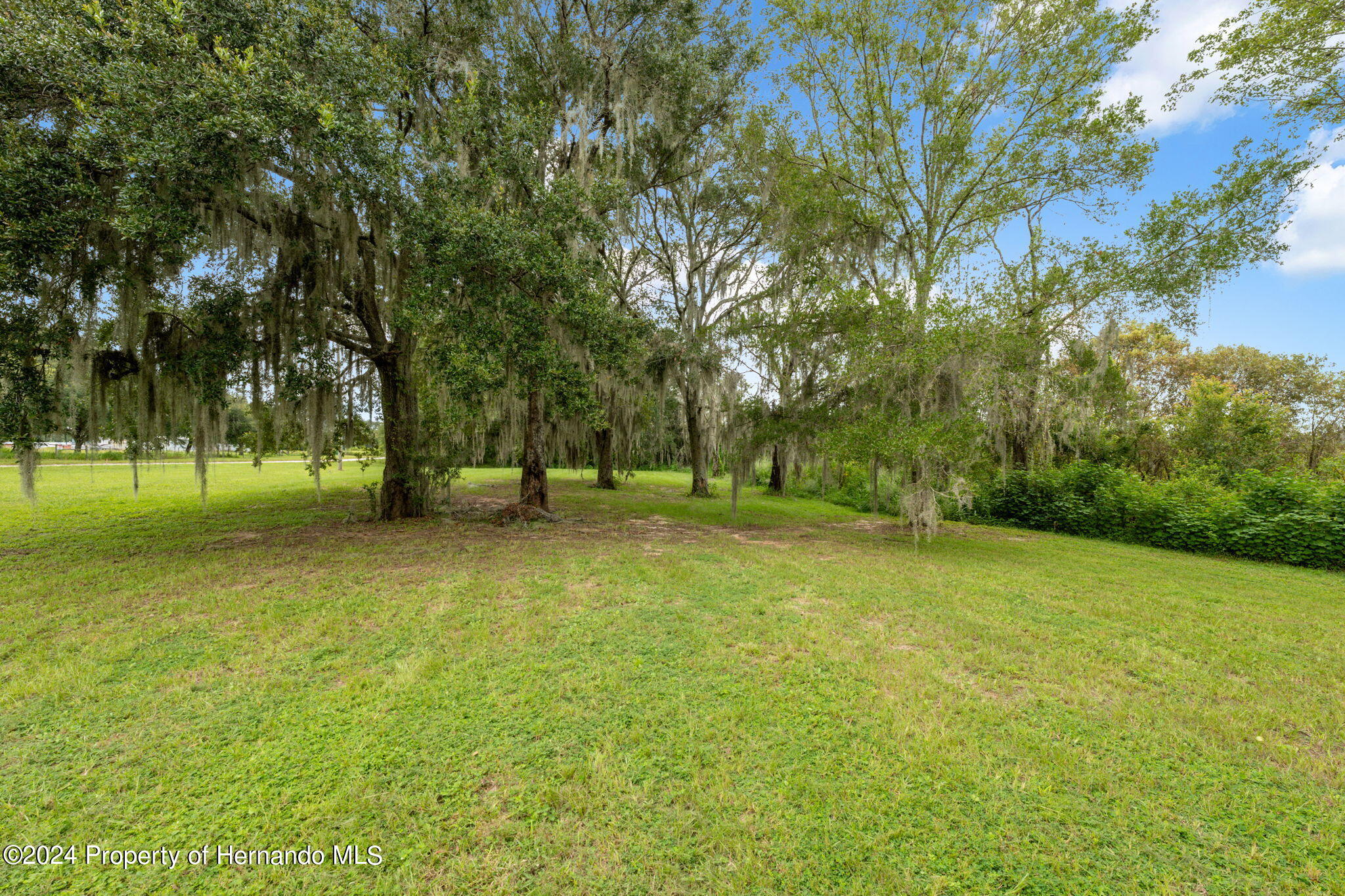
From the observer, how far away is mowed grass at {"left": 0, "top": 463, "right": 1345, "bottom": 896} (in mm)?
1817

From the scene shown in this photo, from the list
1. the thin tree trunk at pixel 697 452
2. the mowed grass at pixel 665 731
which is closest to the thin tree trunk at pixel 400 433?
the mowed grass at pixel 665 731

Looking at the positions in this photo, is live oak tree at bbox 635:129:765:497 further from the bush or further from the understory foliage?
the bush

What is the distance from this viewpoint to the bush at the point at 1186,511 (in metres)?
7.36

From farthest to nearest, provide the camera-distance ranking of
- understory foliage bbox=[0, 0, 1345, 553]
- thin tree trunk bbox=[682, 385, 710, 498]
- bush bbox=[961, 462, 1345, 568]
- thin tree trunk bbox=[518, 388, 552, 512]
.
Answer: thin tree trunk bbox=[682, 385, 710, 498] < thin tree trunk bbox=[518, 388, 552, 512] < bush bbox=[961, 462, 1345, 568] < understory foliage bbox=[0, 0, 1345, 553]

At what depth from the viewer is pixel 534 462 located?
9602 mm

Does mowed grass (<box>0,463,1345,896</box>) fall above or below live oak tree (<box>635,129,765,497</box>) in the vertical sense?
below

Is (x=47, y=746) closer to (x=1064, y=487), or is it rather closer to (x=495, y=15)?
(x=495, y=15)

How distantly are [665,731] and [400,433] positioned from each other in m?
8.12

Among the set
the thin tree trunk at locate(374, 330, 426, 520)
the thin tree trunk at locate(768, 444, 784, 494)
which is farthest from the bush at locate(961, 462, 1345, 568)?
the thin tree trunk at locate(374, 330, 426, 520)

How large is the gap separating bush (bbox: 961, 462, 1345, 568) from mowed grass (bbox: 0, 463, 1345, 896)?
2.76 metres

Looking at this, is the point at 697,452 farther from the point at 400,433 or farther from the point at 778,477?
the point at 400,433

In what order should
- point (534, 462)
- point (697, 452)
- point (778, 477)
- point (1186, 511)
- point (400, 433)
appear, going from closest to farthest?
point (1186, 511)
point (400, 433)
point (534, 462)
point (697, 452)
point (778, 477)

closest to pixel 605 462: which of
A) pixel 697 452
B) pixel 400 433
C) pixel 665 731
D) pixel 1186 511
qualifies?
pixel 697 452

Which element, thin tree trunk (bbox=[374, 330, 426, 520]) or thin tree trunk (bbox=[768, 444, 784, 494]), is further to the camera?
thin tree trunk (bbox=[768, 444, 784, 494])
